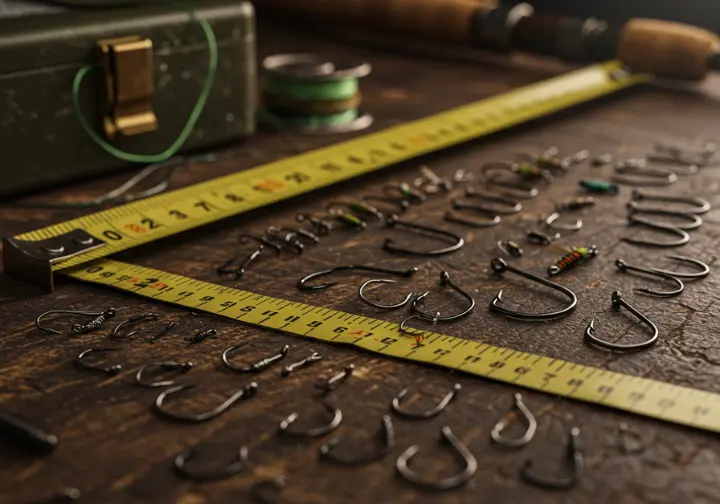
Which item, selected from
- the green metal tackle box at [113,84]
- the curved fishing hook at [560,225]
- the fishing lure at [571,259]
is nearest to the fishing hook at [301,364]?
the fishing lure at [571,259]

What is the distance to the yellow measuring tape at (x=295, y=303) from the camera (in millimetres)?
1484

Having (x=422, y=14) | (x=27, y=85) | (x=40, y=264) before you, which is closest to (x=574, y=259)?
(x=40, y=264)

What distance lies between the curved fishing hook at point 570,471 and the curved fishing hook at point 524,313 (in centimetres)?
40

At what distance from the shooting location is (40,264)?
5.87 feet

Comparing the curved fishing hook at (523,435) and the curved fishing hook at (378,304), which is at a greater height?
the curved fishing hook at (523,435)

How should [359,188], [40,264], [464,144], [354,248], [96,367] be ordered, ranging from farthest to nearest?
[464,144]
[359,188]
[354,248]
[40,264]
[96,367]

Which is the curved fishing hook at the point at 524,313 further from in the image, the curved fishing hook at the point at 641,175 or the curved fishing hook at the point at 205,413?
the curved fishing hook at the point at 641,175

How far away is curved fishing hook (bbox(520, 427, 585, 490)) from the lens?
1266 millimetres

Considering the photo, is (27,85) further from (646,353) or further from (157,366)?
(646,353)

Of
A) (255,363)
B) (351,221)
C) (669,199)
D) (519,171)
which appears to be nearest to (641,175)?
(669,199)

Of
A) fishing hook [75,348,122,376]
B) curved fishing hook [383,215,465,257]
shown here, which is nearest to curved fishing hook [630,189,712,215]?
curved fishing hook [383,215,465,257]

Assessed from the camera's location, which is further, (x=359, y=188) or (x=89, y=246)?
(x=359, y=188)

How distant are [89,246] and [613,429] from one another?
1048 mm

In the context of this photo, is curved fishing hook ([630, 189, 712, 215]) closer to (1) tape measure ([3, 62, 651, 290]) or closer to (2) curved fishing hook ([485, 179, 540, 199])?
(2) curved fishing hook ([485, 179, 540, 199])
